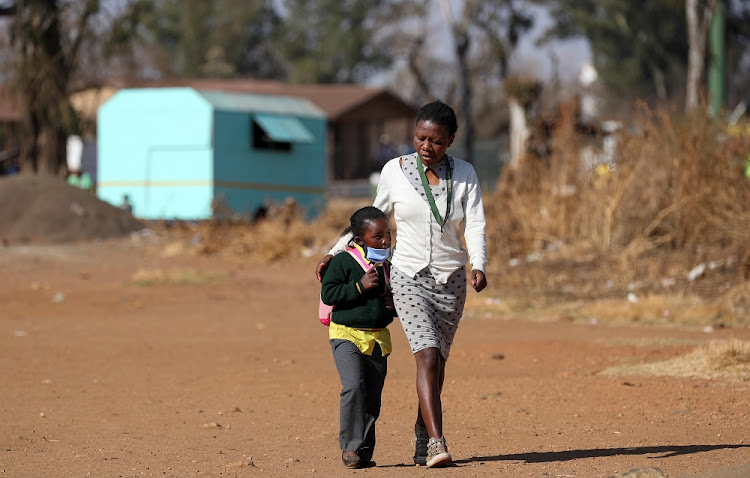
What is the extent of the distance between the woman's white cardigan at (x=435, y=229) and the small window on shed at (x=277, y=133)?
64.5 ft

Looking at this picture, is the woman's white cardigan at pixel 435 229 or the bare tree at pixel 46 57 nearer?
the woman's white cardigan at pixel 435 229

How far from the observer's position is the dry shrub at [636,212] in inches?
583

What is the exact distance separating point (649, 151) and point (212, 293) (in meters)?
6.13

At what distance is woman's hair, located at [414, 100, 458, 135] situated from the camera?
18.5ft

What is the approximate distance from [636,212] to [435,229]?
426 inches

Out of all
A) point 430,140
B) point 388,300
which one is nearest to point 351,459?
point 388,300

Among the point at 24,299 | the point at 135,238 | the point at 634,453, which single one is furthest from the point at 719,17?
the point at 634,453

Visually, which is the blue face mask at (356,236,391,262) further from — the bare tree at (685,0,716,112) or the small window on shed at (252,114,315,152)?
the small window on shed at (252,114,315,152)

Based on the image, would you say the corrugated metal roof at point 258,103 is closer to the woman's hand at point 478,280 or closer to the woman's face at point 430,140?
the woman's face at point 430,140

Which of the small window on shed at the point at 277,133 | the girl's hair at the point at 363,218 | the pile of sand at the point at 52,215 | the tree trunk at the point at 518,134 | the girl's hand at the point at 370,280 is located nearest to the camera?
the girl's hand at the point at 370,280

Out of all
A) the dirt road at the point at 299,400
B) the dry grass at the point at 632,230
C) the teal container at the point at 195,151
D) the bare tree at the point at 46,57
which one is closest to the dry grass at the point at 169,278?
the dirt road at the point at 299,400

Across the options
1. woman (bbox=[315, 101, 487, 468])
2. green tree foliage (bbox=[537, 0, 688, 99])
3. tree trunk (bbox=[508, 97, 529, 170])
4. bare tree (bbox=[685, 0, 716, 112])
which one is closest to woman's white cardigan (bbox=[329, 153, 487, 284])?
woman (bbox=[315, 101, 487, 468])

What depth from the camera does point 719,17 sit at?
2344cm

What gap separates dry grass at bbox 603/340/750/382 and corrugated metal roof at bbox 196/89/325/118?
17003 mm
